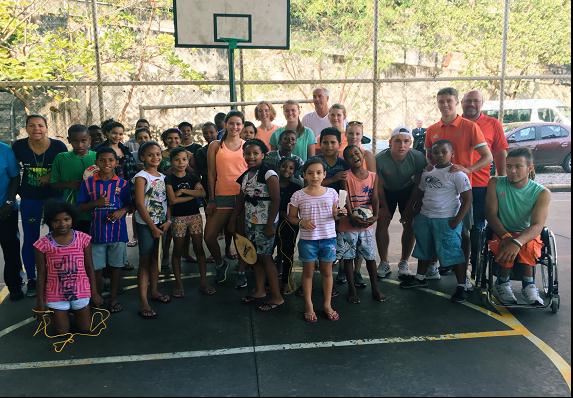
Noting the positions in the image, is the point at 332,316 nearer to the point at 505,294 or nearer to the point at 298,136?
the point at 505,294

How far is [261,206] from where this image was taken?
173 inches

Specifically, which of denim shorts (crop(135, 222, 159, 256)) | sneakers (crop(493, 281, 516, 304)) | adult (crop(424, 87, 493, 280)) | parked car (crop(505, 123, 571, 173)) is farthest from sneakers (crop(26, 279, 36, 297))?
parked car (crop(505, 123, 571, 173))

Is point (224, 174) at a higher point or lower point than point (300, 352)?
higher

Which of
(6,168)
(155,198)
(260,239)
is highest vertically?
(6,168)

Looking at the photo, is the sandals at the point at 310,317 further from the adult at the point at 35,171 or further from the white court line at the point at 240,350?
the adult at the point at 35,171

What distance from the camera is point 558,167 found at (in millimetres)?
14250

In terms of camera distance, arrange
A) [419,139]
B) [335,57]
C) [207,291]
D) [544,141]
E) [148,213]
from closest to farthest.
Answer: [148,213]
[207,291]
[419,139]
[544,141]
[335,57]

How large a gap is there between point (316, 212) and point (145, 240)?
1.45 meters

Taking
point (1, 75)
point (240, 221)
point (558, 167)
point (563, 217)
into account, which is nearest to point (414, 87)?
point (558, 167)

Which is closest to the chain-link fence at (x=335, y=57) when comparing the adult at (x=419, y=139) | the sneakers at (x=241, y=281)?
the adult at (x=419, y=139)

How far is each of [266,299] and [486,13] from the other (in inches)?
545

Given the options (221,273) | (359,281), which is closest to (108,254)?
(221,273)

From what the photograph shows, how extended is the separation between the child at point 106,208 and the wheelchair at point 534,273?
3.18 metres

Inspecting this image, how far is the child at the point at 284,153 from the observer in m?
4.61
